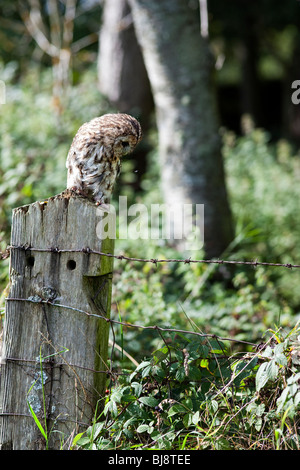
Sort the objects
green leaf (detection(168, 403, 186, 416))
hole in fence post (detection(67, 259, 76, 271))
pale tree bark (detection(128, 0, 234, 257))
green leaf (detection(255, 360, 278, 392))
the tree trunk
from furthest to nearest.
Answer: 1. the tree trunk
2. pale tree bark (detection(128, 0, 234, 257))
3. hole in fence post (detection(67, 259, 76, 271))
4. green leaf (detection(168, 403, 186, 416))
5. green leaf (detection(255, 360, 278, 392))

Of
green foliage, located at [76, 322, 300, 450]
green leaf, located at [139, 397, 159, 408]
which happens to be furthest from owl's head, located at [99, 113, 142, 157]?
green leaf, located at [139, 397, 159, 408]

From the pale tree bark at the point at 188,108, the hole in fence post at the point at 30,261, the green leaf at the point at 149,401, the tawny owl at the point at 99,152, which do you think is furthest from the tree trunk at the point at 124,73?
the green leaf at the point at 149,401

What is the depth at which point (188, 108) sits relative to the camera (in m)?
6.16

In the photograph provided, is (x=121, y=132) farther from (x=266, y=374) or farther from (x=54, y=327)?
(x=266, y=374)

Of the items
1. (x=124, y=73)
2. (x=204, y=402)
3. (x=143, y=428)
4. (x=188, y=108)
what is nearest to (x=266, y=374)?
(x=204, y=402)

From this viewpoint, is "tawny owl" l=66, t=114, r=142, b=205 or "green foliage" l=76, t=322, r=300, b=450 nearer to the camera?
"green foliage" l=76, t=322, r=300, b=450

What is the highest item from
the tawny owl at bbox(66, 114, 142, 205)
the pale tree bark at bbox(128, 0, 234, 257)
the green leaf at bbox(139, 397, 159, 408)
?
the pale tree bark at bbox(128, 0, 234, 257)

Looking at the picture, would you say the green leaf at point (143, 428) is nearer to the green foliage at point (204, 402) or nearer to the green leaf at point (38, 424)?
the green foliage at point (204, 402)

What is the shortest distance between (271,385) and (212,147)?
157 inches

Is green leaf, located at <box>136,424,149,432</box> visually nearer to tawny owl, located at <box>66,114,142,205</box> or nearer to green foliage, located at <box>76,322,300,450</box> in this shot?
green foliage, located at <box>76,322,300,450</box>

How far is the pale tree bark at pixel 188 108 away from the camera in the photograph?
19.8ft

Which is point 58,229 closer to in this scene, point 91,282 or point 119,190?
point 91,282

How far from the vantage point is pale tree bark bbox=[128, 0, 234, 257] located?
603 centimetres
